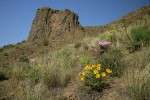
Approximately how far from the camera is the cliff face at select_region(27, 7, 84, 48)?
60.2 feet

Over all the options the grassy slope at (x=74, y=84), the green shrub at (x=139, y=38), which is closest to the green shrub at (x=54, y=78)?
the grassy slope at (x=74, y=84)

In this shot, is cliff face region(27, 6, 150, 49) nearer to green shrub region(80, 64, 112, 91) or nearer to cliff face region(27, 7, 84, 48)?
cliff face region(27, 7, 84, 48)

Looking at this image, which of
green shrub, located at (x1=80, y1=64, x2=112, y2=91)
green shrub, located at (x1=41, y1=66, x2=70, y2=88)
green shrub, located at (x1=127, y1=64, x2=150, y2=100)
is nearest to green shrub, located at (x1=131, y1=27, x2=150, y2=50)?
green shrub, located at (x1=80, y1=64, x2=112, y2=91)

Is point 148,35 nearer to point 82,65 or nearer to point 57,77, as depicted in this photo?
point 82,65

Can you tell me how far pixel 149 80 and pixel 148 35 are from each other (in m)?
3.51

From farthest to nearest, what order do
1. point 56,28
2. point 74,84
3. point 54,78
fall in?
1. point 56,28
2. point 54,78
3. point 74,84

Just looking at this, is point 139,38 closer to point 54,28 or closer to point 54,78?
point 54,78

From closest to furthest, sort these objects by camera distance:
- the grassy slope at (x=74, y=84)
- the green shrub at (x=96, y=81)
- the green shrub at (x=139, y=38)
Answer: the grassy slope at (x=74, y=84), the green shrub at (x=96, y=81), the green shrub at (x=139, y=38)

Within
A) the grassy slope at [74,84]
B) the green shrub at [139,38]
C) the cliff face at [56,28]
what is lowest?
the grassy slope at [74,84]

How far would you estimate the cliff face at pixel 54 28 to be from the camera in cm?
1834

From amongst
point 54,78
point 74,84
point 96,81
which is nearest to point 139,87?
point 96,81

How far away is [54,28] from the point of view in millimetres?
19672

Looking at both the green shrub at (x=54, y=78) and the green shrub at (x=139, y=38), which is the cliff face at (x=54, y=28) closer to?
the green shrub at (x=139, y=38)

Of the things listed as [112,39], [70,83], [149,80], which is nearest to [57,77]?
[70,83]
